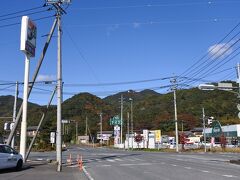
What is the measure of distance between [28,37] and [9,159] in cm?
927

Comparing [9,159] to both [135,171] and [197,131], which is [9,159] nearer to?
[135,171]

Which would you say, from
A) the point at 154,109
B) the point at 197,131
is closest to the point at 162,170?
the point at 154,109

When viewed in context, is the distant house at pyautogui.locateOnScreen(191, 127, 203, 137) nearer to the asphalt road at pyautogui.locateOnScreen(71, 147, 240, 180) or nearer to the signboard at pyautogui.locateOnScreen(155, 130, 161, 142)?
the signboard at pyautogui.locateOnScreen(155, 130, 161, 142)

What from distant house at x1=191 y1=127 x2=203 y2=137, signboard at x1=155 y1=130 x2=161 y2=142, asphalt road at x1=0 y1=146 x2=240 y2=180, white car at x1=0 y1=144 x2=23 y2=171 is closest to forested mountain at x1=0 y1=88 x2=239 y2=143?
distant house at x1=191 y1=127 x2=203 y2=137

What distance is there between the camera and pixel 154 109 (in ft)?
465

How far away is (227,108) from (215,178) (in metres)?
110

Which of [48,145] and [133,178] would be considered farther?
[48,145]

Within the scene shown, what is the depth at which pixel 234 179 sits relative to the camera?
17594mm

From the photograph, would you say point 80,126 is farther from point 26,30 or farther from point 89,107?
point 26,30

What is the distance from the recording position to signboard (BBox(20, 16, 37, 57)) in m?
27.6

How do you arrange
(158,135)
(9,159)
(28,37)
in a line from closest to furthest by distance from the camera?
1. (9,159)
2. (28,37)
3. (158,135)

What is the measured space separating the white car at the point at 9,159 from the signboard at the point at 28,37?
288 inches

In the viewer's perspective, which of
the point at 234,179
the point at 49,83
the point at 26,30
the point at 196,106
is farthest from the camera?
the point at 196,106

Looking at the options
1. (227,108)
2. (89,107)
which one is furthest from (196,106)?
(89,107)
